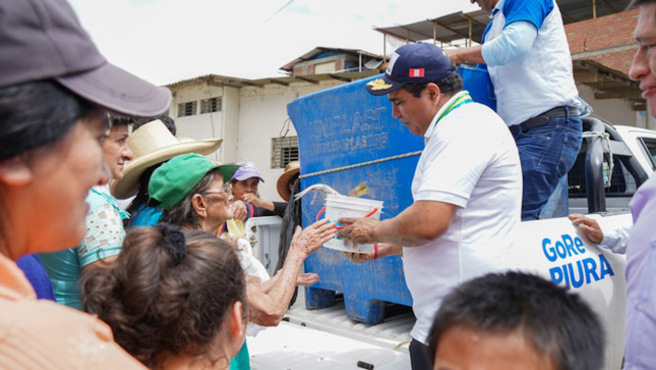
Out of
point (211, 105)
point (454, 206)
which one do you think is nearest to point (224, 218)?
point (454, 206)

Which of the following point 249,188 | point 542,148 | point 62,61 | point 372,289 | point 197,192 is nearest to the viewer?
point 62,61

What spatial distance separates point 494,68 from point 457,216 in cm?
151

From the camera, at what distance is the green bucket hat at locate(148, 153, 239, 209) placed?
2486mm

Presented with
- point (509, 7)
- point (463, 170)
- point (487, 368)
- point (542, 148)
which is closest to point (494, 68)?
point (509, 7)

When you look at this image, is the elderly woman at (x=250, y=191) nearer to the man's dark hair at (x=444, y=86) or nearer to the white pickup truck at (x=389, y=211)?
the white pickup truck at (x=389, y=211)

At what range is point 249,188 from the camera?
5.97 m

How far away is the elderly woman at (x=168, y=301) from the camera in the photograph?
1259 millimetres

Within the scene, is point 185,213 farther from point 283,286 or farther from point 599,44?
point 599,44

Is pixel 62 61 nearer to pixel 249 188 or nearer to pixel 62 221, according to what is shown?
pixel 62 221

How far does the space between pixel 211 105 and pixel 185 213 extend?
16099 millimetres

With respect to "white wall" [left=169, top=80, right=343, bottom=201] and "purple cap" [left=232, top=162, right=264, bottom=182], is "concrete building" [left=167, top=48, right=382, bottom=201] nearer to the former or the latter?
"white wall" [left=169, top=80, right=343, bottom=201]

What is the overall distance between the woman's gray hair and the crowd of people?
0.03ft

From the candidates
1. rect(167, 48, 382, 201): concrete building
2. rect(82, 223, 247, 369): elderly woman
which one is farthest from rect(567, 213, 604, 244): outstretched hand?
rect(167, 48, 382, 201): concrete building

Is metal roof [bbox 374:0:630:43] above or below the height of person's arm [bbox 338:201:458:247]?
above
